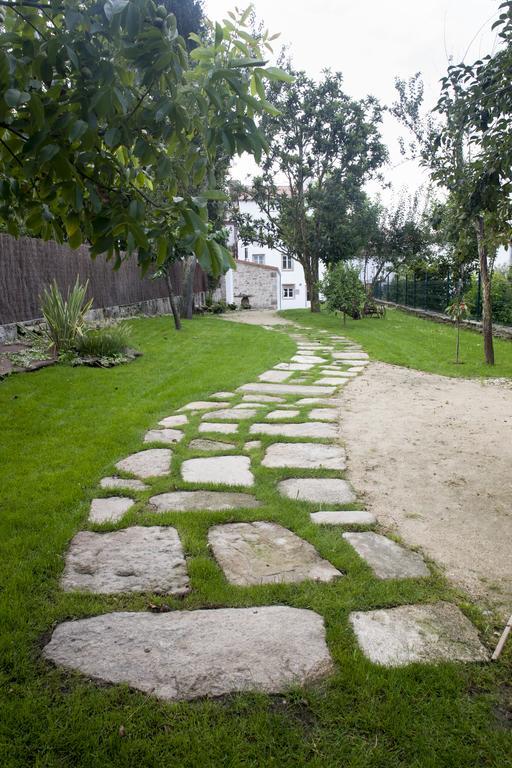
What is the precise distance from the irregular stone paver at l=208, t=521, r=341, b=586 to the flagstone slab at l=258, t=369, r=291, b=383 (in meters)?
4.24

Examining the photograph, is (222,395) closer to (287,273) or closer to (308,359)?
(308,359)

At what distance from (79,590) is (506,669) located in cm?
156

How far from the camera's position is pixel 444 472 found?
3.66 m

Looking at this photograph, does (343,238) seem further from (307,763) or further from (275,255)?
(275,255)

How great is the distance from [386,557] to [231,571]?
2.37 feet

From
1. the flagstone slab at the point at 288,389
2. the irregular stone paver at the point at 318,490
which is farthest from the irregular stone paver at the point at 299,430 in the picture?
the flagstone slab at the point at 288,389

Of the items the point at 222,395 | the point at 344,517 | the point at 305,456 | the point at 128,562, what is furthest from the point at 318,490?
the point at 222,395

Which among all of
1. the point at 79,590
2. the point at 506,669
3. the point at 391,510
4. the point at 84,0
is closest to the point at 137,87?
the point at 84,0

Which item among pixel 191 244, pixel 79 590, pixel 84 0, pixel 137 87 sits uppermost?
pixel 84 0

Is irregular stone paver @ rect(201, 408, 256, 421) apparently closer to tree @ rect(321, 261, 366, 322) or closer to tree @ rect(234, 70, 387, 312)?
tree @ rect(321, 261, 366, 322)

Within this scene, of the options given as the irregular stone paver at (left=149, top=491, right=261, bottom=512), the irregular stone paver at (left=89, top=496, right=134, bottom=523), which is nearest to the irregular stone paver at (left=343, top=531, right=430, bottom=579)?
the irregular stone paver at (left=149, top=491, right=261, bottom=512)

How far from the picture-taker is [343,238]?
20.9 m

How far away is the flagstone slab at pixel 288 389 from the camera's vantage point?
614cm

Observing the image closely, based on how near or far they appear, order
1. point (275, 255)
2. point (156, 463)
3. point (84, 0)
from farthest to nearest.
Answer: point (275, 255) < point (156, 463) < point (84, 0)
